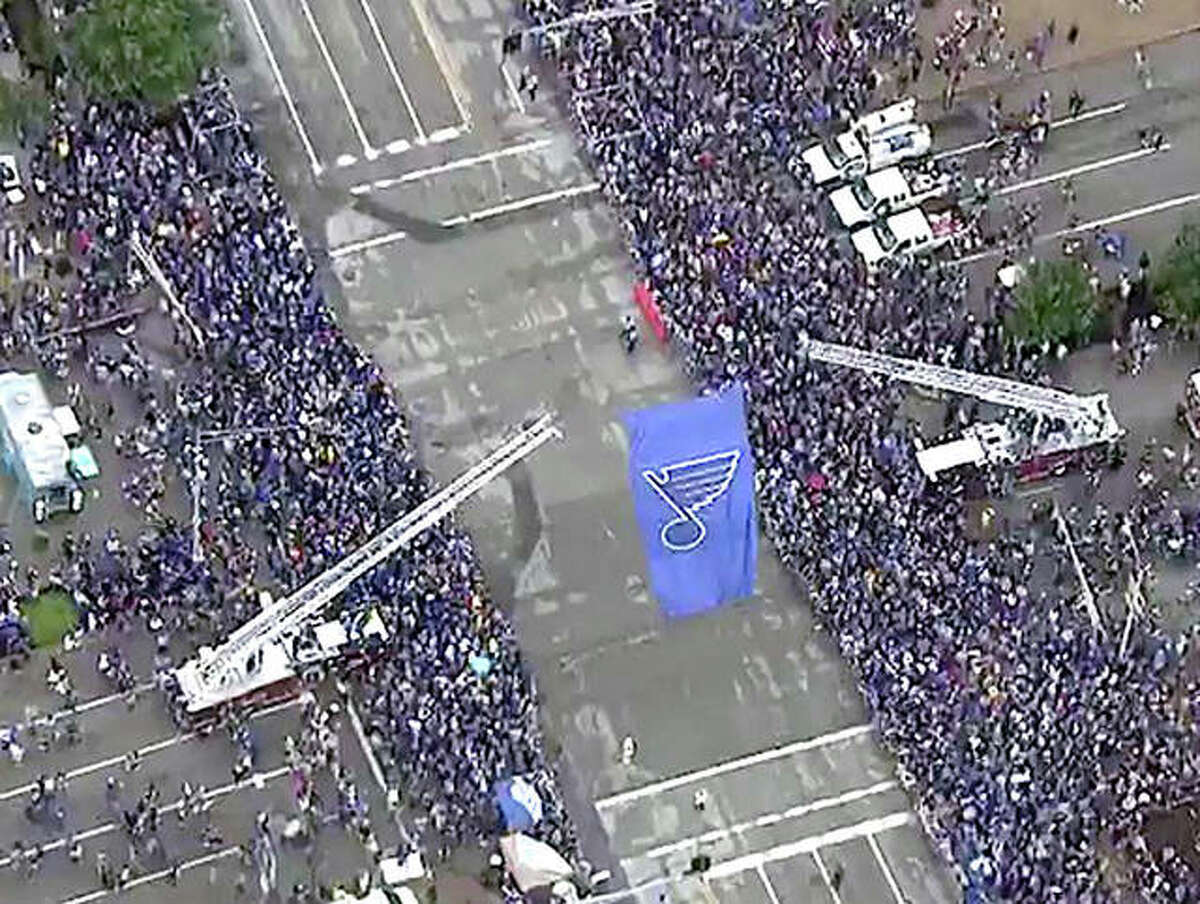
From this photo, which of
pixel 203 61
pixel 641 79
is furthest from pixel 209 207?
pixel 641 79

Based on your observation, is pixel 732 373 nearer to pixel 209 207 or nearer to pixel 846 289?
pixel 846 289

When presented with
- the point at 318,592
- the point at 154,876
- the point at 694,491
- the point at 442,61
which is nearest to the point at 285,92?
the point at 442,61

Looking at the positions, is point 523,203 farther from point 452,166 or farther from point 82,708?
point 82,708

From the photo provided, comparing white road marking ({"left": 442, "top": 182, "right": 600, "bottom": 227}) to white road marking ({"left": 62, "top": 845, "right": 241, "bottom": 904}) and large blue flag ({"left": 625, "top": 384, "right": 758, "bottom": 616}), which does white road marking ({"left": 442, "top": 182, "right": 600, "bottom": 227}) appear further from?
white road marking ({"left": 62, "top": 845, "right": 241, "bottom": 904})

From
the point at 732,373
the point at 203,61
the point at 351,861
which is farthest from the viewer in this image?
the point at 203,61

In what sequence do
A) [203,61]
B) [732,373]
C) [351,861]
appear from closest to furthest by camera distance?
[351,861] < [732,373] < [203,61]

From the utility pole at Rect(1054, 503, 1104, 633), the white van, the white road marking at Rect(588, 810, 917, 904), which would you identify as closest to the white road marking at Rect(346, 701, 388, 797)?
the white road marking at Rect(588, 810, 917, 904)

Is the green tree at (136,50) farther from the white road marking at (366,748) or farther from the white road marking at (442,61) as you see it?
the white road marking at (366,748)
